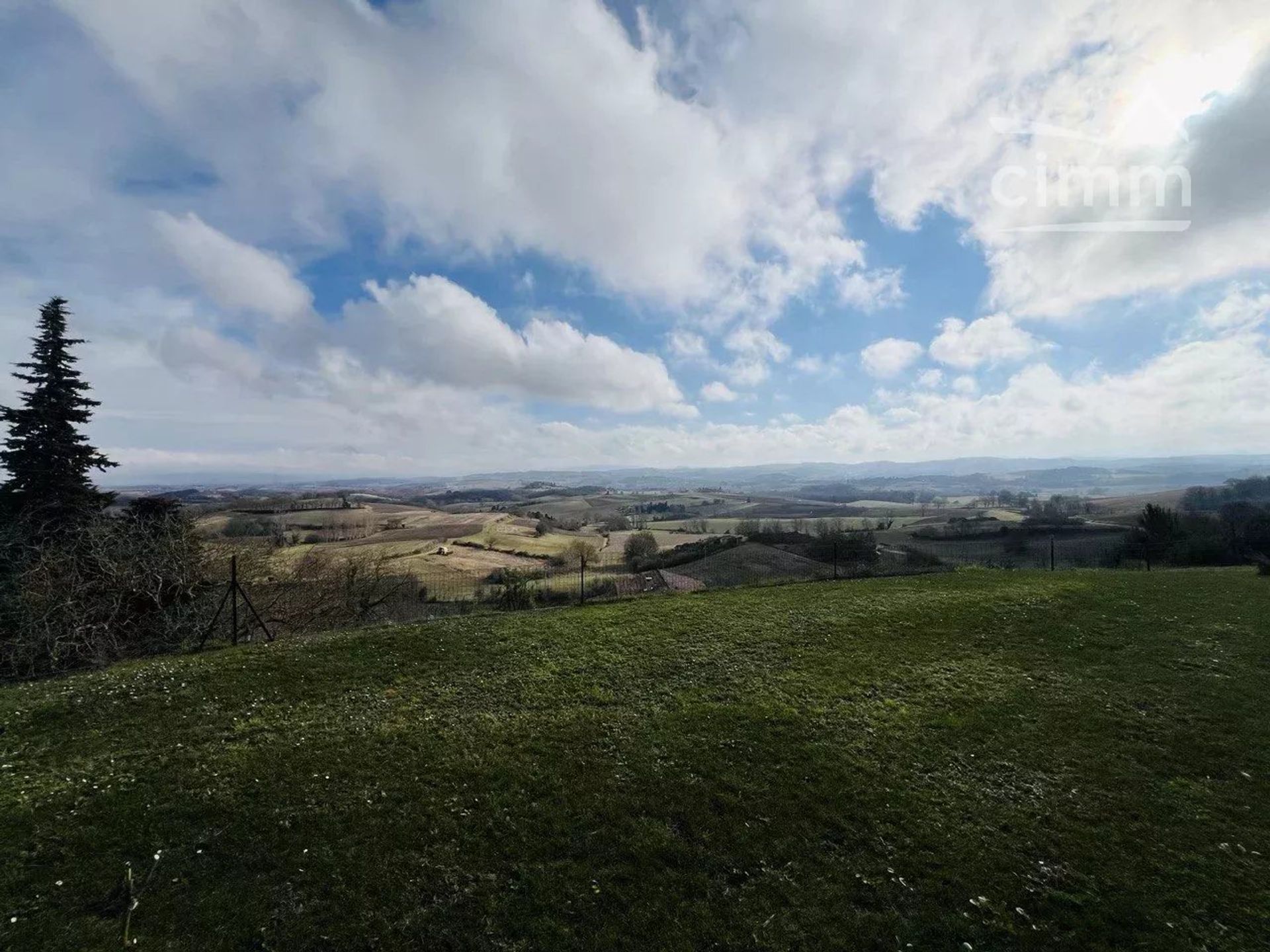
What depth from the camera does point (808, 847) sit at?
220 inches

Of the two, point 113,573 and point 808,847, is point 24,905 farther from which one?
point 113,573

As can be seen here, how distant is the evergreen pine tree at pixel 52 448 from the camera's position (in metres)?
20.0

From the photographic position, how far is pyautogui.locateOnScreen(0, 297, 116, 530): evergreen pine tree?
20.0 meters

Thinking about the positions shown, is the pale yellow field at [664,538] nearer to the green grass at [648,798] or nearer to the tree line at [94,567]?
the tree line at [94,567]

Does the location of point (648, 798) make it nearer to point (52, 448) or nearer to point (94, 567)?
point (94, 567)

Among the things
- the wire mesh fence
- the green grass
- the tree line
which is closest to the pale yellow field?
the wire mesh fence

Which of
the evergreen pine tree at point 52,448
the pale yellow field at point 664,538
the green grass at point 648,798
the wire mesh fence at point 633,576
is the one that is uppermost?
the evergreen pine tree at point 52,448

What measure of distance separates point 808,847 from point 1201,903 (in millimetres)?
3533

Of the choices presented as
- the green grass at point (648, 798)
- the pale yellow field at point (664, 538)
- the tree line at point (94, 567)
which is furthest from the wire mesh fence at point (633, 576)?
the pale yellow field at point (664, 538)

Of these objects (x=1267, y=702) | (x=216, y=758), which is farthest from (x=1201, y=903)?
(x=216, y=758)

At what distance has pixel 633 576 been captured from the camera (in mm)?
33000

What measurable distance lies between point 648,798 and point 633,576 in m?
26.7

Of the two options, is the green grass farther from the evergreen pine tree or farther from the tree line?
the evergreen pine tree

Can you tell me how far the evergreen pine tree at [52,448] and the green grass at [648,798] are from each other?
1516 centimetres
